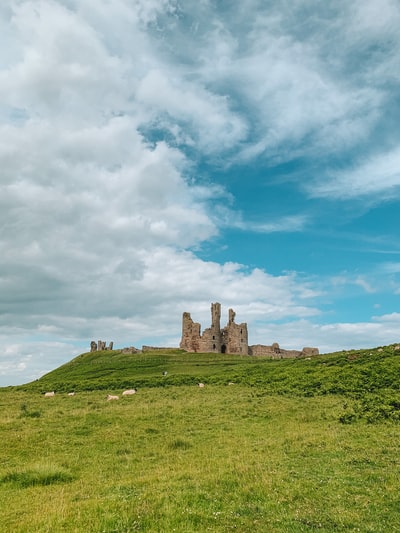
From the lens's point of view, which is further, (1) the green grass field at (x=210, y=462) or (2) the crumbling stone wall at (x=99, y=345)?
(2) the crumbling stone wall at (x=99, y=345)

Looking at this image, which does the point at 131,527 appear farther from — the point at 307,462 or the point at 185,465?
the point at 307,462

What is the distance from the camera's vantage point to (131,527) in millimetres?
8742

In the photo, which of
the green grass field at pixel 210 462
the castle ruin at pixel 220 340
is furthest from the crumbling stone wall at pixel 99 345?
the green grass field at pixel 210 462

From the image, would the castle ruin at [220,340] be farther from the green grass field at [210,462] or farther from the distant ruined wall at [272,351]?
the green grass field at [210,462]

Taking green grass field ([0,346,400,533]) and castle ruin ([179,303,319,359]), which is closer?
green grass field ([0,346,400,533])

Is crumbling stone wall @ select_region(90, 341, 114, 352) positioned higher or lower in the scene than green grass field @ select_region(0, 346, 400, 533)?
higher

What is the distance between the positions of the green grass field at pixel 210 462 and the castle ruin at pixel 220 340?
75.1m

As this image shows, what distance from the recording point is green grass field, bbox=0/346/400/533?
30.9 feet

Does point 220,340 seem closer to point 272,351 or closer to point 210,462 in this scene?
point 272,351

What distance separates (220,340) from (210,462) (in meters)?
96.8

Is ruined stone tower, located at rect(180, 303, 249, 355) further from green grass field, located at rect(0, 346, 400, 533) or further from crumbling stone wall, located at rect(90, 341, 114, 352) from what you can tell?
green grass field, located at rect(0, 346, 400, 533)

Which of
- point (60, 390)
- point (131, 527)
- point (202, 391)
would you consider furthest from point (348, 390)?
point (60, 390)

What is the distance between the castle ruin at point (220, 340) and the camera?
107m

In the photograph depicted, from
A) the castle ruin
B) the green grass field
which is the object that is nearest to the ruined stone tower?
the castle ruin
